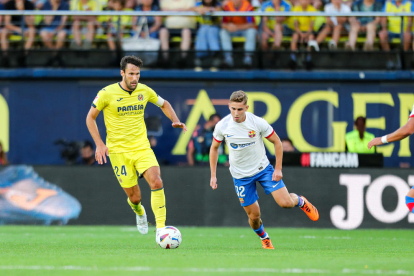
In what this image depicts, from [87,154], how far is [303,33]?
5.52 metres

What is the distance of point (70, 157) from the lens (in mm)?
15453

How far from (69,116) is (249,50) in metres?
4.42

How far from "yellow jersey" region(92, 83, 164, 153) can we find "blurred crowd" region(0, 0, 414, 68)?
648 centimetres

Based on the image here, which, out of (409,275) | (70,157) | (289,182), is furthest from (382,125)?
(409,275)

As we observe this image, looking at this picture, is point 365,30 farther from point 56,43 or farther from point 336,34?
point 56,43

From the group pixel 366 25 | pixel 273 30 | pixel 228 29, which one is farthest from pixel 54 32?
pixel 366 25

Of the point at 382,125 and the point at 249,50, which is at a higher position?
the point at 249,50

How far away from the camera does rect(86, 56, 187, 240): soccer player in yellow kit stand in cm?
857

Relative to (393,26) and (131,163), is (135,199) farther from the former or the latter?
(393,26)

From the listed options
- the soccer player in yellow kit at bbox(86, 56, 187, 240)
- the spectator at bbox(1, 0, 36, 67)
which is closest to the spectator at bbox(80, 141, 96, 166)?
the spectator at bbox(1, 0, 36, 67)

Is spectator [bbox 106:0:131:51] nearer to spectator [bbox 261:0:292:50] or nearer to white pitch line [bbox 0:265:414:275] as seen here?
spectator [bbox 261:0:292:50]

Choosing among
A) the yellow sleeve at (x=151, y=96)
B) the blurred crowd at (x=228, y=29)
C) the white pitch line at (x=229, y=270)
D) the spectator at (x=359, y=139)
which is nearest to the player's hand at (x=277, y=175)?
the yellow sleeve at (x=151, y=96)

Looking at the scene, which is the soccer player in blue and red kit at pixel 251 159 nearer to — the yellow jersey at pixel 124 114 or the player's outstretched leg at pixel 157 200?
the player's outstretched leg at pixel 157 200

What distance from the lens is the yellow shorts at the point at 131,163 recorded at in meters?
8.77
